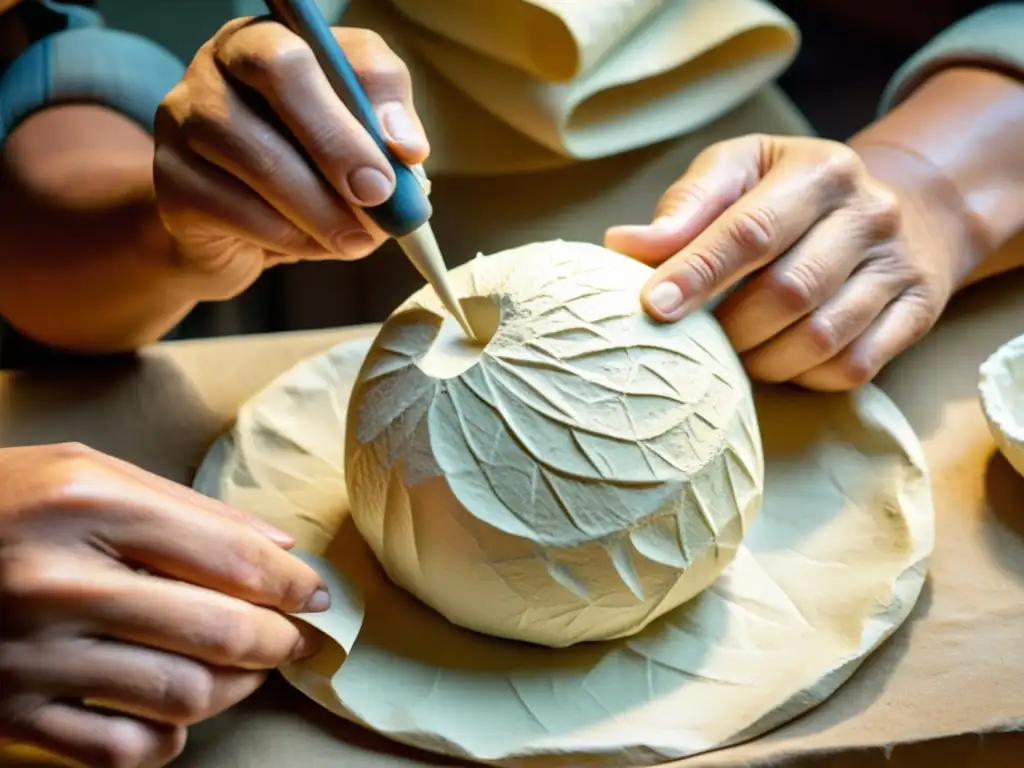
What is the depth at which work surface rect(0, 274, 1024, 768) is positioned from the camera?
2.25 ft

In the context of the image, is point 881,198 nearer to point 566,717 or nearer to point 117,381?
point 566,717

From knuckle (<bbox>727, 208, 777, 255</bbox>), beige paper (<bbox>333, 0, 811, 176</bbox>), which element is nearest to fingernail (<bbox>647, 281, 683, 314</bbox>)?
knuckle (<bbox>727, 208, 777, 255</bbox>)

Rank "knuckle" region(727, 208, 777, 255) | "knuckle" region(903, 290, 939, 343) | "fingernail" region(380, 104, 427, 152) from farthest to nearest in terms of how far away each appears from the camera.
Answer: "knuckle" region(903, 290, 939, 343) < "knuckle" region(727, 208, 777, 255) < "fingernail" region(380, 104, 427, 152)

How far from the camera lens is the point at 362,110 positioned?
2.31 ft

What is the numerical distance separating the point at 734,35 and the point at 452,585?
76 cm

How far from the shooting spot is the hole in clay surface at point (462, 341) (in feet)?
2.44

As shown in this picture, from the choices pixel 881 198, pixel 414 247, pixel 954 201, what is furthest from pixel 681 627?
pixel 954 201

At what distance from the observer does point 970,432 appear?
0.95m

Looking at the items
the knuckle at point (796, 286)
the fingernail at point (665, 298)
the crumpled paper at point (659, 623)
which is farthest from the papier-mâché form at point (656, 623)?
the fingernail at point (665, 298)

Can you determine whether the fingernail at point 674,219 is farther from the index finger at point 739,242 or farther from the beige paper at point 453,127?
the beige paper at point 453,127

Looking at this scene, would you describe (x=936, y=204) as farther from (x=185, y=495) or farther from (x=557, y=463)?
(x=185, y=495)

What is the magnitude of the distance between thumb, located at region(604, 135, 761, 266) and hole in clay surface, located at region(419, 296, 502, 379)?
0.17 meters

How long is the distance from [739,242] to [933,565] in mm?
314

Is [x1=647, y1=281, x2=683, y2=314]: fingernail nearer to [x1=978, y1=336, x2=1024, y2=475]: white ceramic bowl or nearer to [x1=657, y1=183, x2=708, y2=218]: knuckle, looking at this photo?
[x1=657, y1=183, x2=708, y2=218]: knuckle
